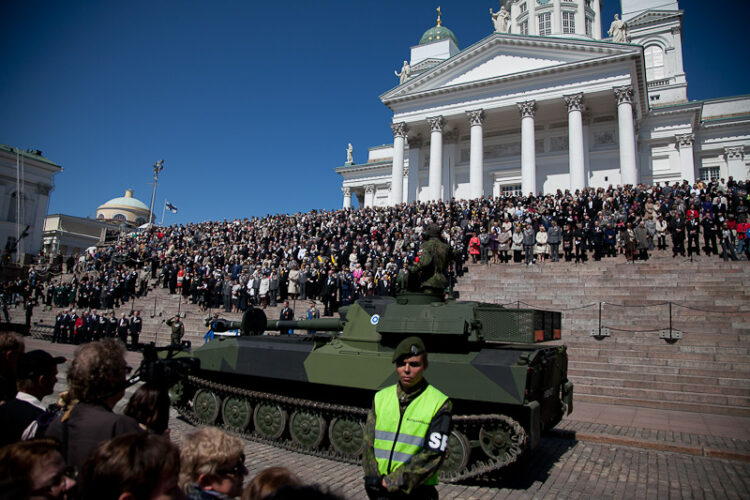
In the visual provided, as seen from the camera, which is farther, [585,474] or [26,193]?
[26,193]

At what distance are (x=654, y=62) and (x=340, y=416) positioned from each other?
5474cm

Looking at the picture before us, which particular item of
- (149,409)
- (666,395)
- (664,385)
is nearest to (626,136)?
(664,385)

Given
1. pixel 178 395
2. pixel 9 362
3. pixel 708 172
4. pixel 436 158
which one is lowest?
pixel 178 395

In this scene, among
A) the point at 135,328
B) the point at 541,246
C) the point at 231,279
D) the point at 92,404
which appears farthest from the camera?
the point at 231,279

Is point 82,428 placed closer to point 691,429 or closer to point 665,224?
point 691,429

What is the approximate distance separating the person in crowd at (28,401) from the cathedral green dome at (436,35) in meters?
61.7

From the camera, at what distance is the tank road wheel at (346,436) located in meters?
6.51

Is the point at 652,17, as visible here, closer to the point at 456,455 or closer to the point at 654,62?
the point at 654,62

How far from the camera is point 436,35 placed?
193ft

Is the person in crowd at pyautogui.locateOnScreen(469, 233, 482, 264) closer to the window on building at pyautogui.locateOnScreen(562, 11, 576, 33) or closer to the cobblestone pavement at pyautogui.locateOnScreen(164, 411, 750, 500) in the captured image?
the cobblestone pavement at pyautogui.locateOnScreen(164, 411, 750, 500)

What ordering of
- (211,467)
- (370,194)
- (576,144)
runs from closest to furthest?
(211,467) < (576,144) < (370,194)

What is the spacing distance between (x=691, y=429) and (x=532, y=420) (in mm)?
4519

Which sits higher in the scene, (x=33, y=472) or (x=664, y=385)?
(x=33, y=472)

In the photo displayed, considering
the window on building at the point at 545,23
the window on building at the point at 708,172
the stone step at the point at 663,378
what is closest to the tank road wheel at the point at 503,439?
the stone step at the point at 663,378
